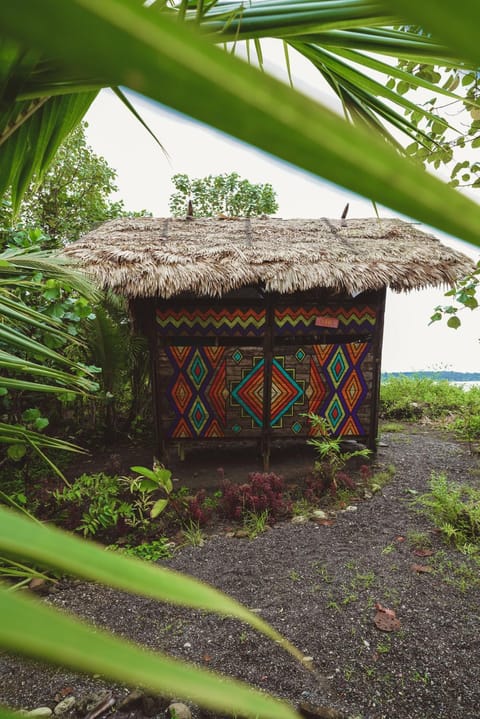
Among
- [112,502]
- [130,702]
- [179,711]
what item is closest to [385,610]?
[179,711]

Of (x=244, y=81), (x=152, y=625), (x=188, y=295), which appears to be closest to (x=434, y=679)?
(x=152, y=625)

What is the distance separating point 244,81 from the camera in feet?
0.35

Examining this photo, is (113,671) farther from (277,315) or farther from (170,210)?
(170,210)

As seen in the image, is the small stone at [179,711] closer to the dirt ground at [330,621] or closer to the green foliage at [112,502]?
the dirt ground at [330,621]

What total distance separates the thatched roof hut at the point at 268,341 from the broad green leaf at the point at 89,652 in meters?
4.03

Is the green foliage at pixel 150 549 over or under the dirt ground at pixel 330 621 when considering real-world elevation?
under

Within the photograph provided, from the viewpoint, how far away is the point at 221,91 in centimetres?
10

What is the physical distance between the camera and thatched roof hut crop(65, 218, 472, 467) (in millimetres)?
4160

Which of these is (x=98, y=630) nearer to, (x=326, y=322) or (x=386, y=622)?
(x=386, y=622)

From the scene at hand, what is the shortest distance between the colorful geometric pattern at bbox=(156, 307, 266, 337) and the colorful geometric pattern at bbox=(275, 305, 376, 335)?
0.77 feet

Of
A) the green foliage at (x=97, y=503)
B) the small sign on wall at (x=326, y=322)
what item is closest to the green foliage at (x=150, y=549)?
the green foliage at (x=97, y=503)

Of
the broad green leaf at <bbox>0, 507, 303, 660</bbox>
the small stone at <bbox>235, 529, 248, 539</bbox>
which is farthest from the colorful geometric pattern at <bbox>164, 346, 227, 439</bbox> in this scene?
the broad green leaf at <bbox>0, 507, 303, 660</bbox>

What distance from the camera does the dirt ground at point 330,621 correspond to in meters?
1.67

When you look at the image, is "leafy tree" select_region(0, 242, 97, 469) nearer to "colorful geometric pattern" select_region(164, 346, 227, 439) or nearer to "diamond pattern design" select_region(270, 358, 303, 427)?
"colorful geometric pattern" select_region(164, 346, 227, 439)
